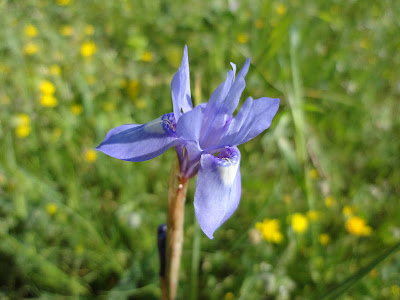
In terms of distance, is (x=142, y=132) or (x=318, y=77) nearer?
(x=142, y=132)

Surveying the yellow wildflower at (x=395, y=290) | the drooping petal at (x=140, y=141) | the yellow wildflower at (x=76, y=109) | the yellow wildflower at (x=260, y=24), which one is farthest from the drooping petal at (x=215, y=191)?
the yellow wildflower at (x=260, y=24)

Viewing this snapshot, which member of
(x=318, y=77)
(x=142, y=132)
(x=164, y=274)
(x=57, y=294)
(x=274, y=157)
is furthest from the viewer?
(x=318, y=77)

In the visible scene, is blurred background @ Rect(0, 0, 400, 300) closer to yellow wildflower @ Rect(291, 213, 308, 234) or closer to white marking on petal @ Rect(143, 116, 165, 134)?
yellow wildflower @ Rect(291, 213, 308, 234)

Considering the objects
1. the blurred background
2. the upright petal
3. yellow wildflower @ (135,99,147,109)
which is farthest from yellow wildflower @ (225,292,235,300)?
yellow wildflower @ (135,99,147,109)

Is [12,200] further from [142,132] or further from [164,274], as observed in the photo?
[142,132]

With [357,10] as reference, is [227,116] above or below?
below

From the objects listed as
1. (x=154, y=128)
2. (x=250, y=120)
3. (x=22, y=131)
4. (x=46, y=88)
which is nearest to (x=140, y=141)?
(x=154, y=128)

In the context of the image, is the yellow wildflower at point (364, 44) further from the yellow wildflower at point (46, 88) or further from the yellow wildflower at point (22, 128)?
the yellow wildflower at point (22, 128)

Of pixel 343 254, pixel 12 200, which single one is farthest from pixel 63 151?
pixel 343 254
